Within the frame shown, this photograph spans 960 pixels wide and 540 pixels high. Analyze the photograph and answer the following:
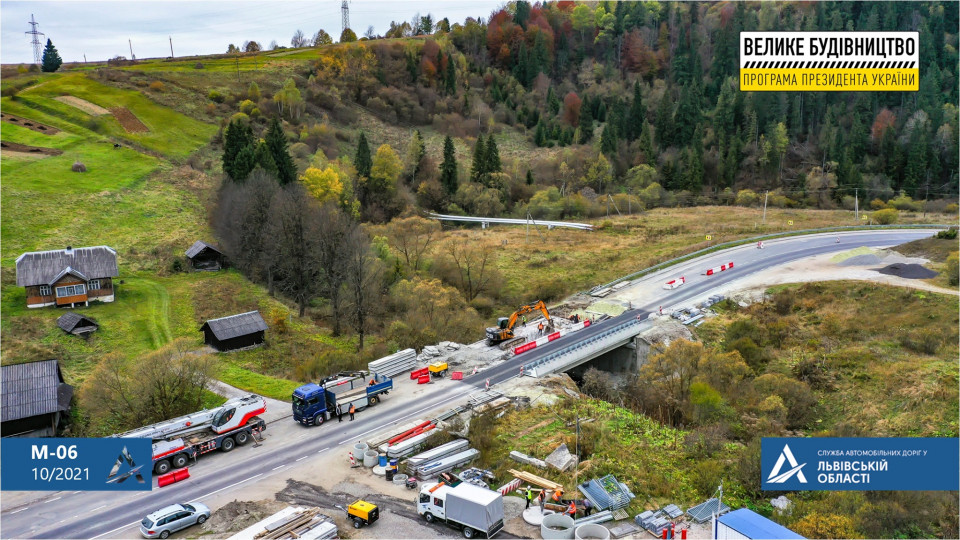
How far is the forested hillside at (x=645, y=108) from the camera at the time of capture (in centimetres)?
12238

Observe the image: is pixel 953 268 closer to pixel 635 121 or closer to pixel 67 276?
pixel 67 276

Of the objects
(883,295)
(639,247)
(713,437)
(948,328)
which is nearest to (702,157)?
(639,247)

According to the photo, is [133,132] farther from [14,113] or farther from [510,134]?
[510,134]

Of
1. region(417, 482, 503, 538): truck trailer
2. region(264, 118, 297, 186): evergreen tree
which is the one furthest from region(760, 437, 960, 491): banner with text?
region(264, 118, 297, 186): evergreen tree

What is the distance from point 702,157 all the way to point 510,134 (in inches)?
1689

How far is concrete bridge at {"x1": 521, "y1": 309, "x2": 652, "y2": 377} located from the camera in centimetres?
5066

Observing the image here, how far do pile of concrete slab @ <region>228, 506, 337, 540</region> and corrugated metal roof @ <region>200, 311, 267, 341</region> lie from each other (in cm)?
2776

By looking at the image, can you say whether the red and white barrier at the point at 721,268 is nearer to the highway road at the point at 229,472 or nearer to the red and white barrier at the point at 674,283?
the red and white barrier at the point at 674,283

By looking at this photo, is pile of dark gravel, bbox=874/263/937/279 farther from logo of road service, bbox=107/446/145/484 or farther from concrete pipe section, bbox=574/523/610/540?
logo of road service, bbox=107/446/145/484

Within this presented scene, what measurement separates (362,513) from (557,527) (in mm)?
9118

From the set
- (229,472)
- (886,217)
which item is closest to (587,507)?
(229,472)

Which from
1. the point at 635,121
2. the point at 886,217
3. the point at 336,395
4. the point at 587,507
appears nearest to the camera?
the point at 587,507

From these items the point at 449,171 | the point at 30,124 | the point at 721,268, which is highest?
the point at 30,124

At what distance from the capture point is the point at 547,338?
56625 millimetres
